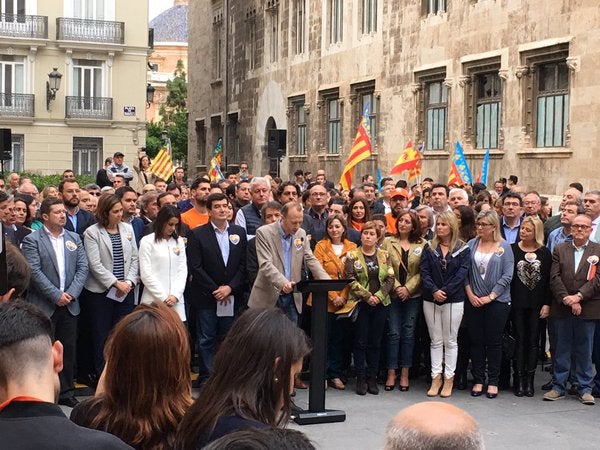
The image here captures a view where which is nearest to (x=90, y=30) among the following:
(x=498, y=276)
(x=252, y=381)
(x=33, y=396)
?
(x=498, y=276)

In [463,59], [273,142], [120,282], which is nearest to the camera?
[120,282]

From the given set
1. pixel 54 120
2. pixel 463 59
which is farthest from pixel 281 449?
pixel 54 120

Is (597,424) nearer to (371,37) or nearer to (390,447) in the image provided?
(390,447)

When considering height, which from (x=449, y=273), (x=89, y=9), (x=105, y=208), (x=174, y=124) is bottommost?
(x=449, y=273)

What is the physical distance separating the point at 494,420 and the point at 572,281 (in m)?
1.80

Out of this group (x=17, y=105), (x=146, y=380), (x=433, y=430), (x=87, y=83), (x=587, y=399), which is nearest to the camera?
(x=433, y=430)

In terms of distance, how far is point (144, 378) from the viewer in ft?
12.9

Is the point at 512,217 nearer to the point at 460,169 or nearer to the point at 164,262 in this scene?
the point at 164,262

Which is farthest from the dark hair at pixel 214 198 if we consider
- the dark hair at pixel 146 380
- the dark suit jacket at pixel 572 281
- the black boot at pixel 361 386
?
the dark hair at pixel 146 380

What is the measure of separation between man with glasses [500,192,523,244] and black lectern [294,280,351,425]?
3.14m

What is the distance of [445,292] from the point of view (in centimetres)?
1026

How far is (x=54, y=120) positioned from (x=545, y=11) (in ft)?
83.5

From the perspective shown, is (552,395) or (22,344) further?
(552,395)

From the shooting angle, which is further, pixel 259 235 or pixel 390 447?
pixel 259 235
